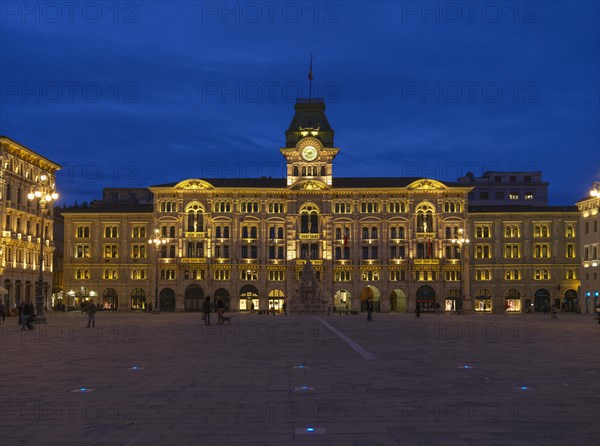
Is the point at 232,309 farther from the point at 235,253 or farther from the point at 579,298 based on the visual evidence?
the point at 579,298

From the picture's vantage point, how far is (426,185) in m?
101

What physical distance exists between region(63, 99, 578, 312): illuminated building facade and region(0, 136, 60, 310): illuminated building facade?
2124cm

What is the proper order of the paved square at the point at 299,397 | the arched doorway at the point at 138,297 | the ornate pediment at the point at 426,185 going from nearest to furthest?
the paved square at the point at 299,397 → the ornate pediment at the point at 426,185 → the arched doorway at the point at 138,297

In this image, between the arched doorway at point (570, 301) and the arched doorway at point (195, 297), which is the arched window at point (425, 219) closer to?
the arched doorway at point (570, 301)

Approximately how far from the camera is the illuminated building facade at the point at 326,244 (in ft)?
331

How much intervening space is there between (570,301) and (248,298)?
4343cm

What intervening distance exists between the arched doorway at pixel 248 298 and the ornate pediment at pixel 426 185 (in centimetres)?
2494

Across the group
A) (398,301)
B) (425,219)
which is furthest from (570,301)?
(398,301)

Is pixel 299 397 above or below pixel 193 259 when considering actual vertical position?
below

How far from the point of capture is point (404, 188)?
100438mm

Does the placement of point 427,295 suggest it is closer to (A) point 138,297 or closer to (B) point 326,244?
(B) point 326,244

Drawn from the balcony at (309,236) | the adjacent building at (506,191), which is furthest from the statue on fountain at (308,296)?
the adjacent building at (506,191)

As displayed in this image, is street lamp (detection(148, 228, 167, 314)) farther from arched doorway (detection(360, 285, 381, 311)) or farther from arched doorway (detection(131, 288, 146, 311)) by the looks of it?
arched doorway (detection(360, 285, 381, 311))

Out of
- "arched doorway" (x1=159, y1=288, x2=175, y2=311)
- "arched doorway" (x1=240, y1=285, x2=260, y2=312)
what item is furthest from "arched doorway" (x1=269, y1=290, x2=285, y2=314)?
"arched doorway" (x1=159, y1=288, x2=175, y2=311)
